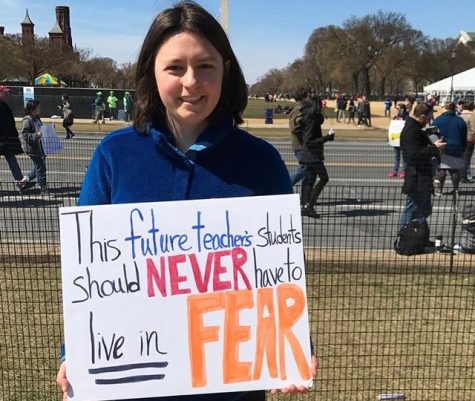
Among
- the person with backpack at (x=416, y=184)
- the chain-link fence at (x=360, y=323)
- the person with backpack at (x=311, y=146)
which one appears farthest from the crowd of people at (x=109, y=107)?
the chain-link fence at (x=360, y=323)

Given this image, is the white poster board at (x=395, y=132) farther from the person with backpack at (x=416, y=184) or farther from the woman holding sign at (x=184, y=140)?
the woman holding sign at (x=184, y=140)

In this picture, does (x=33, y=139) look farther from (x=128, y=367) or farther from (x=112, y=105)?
(x=112, y=105)

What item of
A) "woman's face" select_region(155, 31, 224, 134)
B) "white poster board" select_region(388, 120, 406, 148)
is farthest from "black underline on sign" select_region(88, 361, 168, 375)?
"white poster board" select_region(388, 120, 406, 148)

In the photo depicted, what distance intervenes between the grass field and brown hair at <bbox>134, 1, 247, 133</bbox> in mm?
2342

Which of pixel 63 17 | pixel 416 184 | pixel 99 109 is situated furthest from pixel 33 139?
pixel 63 17

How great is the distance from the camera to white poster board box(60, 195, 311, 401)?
1816mm

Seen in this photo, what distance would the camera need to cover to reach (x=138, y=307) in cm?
185

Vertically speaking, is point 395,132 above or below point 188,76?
below

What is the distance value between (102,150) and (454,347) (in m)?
3.39

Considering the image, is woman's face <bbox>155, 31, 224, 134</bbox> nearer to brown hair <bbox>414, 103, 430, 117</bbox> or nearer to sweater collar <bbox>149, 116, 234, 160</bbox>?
sweater collar <bbox>149, 116, 234, 160</bbox>

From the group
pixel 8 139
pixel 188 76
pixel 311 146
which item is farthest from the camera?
pixel 8 139

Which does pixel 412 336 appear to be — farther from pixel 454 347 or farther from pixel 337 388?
pixel 337 388

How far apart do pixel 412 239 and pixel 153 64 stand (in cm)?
504

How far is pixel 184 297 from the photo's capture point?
1872 mm
